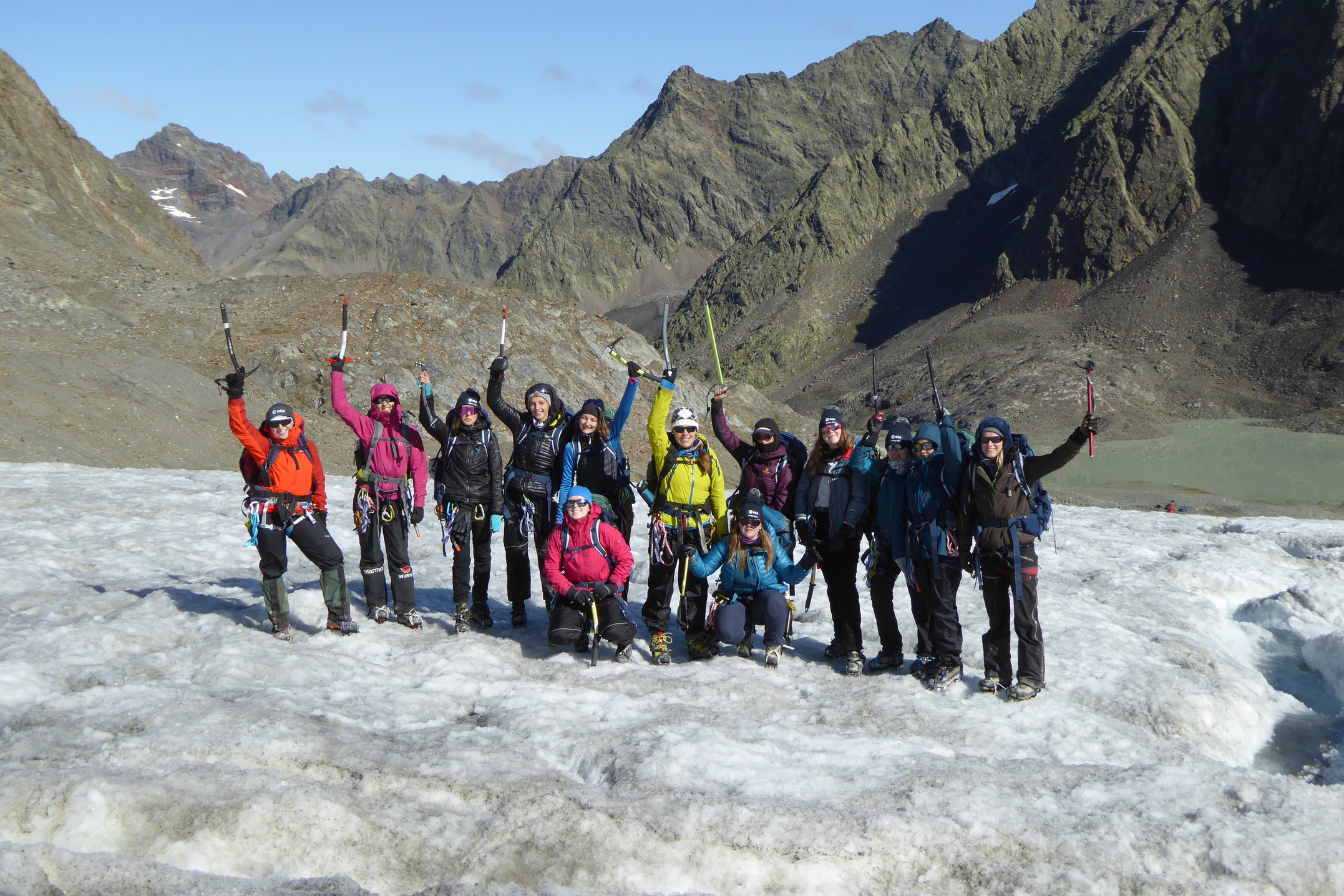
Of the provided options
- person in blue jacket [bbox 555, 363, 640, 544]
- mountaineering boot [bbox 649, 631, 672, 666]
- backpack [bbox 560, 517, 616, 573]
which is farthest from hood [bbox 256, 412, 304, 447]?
mountaineering boot [bbox 649, 631, 672, 666]

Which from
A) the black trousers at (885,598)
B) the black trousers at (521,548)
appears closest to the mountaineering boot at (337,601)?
the black trousers at (521,548)

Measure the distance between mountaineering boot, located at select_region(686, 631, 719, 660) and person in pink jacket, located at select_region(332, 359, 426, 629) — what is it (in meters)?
3.16

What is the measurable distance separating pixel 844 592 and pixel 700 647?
1671mm

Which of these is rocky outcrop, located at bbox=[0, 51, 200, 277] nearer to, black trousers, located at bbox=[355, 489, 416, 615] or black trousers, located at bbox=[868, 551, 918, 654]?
black trousers, located at bbox=[355, 489, 416, 615]

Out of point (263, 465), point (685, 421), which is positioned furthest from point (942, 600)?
point (263, 465)

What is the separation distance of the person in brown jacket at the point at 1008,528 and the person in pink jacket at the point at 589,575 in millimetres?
3468

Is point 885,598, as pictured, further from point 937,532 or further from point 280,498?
point 280,498

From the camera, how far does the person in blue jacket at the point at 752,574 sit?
8.94 m

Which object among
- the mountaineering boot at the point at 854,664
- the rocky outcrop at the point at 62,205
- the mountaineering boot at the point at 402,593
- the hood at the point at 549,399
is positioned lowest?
the mountaineering boot at the point at 854,664

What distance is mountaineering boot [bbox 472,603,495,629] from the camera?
9.86 meters

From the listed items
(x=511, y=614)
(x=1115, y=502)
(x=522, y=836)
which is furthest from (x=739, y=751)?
(x=1115, y=502)

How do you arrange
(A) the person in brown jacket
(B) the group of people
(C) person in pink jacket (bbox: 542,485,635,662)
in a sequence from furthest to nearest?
1. (C) person in pink jacket (bbox: 542,485,635,662)
2. (B) the group of people
3. (A) the person in brown jacket

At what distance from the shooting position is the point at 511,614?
10430mm

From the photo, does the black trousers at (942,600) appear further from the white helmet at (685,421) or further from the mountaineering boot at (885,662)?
the white helmet at (685,421)
